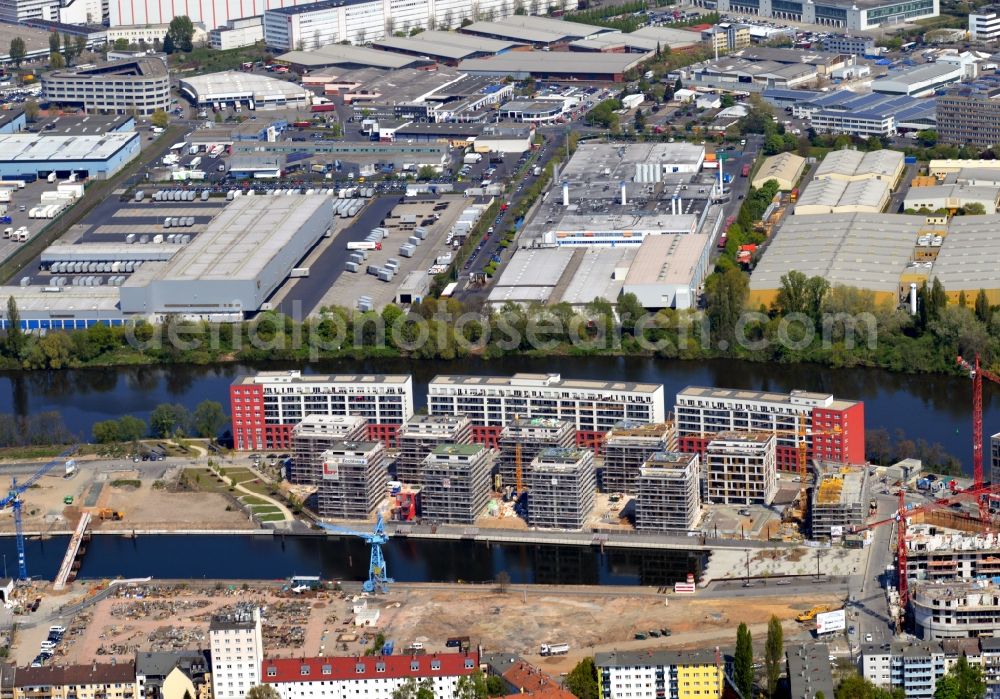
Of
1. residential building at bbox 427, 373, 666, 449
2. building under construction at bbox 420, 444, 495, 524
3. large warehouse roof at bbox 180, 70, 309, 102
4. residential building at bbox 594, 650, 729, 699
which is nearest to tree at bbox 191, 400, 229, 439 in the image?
residential building at bbox 427, 373, 666, 449

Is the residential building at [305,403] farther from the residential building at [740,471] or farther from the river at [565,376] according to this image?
the residential building at [740,471]

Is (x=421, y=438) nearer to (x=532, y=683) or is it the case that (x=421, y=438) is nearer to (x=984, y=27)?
(x=532, y=683)

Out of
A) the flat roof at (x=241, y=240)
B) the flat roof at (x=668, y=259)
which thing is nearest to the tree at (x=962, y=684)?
the flat roof at (x=668, y=259)

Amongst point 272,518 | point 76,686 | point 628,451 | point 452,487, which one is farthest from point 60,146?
point 76,686

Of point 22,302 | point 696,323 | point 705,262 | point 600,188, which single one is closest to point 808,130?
point 600,188

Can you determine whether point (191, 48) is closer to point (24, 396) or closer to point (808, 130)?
point (808, 130)
